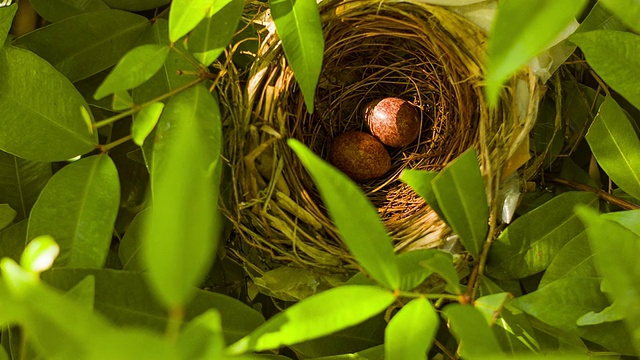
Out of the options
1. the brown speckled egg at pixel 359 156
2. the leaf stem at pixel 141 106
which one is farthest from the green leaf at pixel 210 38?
the brown speckled egg at pixel 359 156

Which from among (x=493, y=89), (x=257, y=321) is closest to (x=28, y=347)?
(x=257, y=321)

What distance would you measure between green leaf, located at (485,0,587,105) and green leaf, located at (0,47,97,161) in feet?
1.41

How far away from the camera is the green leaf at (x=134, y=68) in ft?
1.66

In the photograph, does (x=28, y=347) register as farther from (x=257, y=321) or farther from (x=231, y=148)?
(x=231, y=148)

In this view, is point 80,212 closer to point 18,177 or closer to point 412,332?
point 18,177

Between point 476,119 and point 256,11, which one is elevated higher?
point 256,11

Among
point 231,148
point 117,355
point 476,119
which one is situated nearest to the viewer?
point 117,355

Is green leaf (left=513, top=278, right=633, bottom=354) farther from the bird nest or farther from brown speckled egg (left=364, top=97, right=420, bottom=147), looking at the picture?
brown speckled egg (left=364, top=97, right=420, bottom=147)

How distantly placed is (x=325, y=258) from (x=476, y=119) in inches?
11.4

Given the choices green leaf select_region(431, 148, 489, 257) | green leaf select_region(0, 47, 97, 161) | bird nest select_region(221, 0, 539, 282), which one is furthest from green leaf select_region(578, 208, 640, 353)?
green leaf select_region(0, 47, 97, 161)

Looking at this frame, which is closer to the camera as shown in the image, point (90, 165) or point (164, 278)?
point (164, 278)

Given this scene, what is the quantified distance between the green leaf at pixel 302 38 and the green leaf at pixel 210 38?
44 millimetres

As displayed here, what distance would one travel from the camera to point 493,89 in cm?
30

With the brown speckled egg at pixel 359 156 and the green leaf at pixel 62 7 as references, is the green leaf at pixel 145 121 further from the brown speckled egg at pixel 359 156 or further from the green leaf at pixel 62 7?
the brown speckled egg at pixel 359 156
